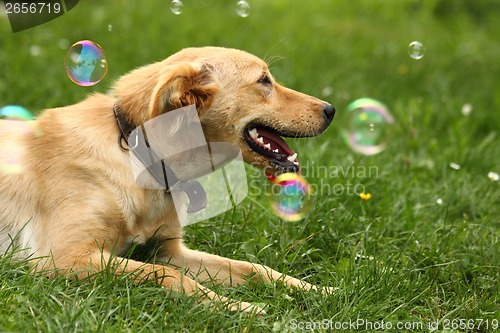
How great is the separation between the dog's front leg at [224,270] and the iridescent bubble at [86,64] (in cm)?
122

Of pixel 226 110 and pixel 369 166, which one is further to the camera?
pixel 369 166

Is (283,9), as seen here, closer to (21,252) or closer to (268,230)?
(268,230)

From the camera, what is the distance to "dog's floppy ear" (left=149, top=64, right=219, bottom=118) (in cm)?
356

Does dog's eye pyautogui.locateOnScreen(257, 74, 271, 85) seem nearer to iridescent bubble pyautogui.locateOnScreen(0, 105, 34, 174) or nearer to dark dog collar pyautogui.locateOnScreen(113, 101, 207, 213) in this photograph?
dark dog collar pyautogui.locateOnScreen(113, 101, 207, 213)

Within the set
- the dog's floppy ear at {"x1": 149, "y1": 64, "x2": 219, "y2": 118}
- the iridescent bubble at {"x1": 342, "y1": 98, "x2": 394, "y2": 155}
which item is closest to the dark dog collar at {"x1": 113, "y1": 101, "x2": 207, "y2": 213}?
the dog's floppy ear at {"x1": 149, "y1": 64, "x2": 219, "y2": 118}

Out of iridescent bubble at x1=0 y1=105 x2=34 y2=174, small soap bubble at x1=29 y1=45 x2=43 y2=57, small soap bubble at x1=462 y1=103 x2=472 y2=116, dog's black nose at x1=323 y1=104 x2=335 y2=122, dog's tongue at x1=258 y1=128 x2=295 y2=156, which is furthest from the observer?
small soap bubble at x1=29 y1=45 x2=43 y2=57

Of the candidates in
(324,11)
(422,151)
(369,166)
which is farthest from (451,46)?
(369,166)

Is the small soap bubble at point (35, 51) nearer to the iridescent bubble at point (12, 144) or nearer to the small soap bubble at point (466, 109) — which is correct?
the iridescent bubble at point (12, 144)

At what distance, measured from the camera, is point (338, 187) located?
4918 mm

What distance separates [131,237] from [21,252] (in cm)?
57

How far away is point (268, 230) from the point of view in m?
4.47

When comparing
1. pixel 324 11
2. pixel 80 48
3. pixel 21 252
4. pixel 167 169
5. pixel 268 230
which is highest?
pixel 80 48

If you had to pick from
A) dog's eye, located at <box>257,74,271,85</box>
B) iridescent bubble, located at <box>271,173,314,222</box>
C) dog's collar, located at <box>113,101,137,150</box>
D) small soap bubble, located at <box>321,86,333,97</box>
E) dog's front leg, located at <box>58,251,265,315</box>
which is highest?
dog's eye, located at <box>257,74,271,85</box>

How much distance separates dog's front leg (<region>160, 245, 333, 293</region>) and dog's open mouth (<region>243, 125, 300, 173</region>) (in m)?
0.58
